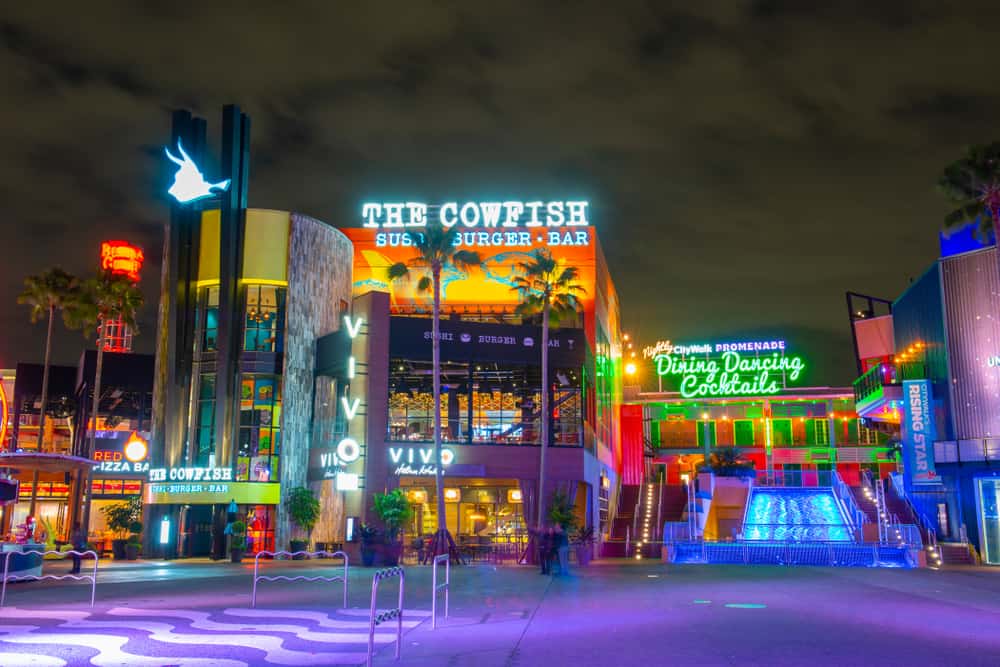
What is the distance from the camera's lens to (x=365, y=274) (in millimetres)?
58969

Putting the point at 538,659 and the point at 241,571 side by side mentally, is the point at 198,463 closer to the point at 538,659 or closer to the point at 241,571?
the point at 241,571

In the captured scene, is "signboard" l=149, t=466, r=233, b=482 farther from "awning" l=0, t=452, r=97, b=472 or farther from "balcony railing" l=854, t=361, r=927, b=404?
"balcony railing" l=854, t=361, r=927, b=404

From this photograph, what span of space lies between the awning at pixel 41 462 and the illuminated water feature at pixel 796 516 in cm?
2663

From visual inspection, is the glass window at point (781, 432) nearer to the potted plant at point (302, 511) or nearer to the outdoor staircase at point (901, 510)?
the outdoor staircase at point (901, 510)

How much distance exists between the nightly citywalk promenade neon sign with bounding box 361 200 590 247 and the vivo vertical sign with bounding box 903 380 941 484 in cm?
2166

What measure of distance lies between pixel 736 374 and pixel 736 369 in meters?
0.40

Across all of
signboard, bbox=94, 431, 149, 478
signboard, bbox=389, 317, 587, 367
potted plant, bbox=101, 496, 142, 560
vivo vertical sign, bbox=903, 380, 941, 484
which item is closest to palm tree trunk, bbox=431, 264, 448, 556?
signboard, bbox=389, 317, 587, 367

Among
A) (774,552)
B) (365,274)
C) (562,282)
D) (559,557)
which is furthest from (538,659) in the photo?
(365,274)

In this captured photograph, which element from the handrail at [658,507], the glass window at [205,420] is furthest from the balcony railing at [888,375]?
the glass window at [205,420]

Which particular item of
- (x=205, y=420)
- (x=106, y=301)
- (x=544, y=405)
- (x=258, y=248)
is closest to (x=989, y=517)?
(x=544, y=405)

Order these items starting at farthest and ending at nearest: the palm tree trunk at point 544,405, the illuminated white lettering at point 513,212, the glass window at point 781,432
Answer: the glass window at point 781,432
the illuminated white lettering at point 513,212
the palm tree trunk at point 544,405

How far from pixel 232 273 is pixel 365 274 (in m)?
14.2

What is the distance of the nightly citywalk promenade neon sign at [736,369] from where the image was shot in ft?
246

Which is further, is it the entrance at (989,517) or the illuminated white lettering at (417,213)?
the illuminated white lettering at (417,213)
